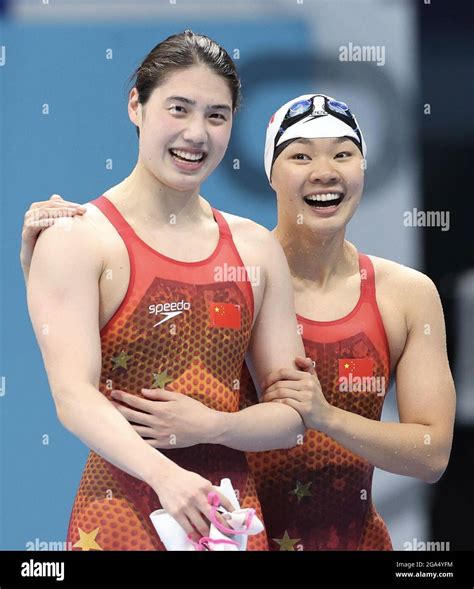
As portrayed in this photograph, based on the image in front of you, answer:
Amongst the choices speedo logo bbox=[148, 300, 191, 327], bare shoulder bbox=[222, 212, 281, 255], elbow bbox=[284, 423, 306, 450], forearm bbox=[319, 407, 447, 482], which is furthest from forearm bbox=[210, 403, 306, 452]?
bare shoulder bbox=[222, 212, 281, 255]

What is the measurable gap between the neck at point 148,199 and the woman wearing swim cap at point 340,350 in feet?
1.51

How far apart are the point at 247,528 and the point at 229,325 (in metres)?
0.52

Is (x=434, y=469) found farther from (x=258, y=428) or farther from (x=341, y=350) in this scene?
(x=258, y=428)

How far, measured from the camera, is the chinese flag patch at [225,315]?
2.89 meters

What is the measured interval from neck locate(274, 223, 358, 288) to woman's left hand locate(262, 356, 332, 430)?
1.33 ft

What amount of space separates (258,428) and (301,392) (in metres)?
0.18

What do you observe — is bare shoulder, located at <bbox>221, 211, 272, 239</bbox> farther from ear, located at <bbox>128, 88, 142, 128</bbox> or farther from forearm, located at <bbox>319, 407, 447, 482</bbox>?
forearm, located at <bbox>319, 407, 447, 482</bbox>

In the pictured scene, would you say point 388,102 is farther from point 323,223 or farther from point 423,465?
point 423,465

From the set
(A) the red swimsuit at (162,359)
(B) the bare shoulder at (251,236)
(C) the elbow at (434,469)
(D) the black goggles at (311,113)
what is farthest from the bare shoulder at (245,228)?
(C) the elbow at (434,469)

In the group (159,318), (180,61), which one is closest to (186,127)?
(180,61)

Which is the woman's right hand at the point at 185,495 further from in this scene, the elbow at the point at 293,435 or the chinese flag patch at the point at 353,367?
the chinese flag patch at the point at 353,367

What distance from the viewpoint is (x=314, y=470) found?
3246 millimetres

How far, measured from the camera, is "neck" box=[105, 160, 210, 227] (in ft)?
9.59

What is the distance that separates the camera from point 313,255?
3373 millimetres
